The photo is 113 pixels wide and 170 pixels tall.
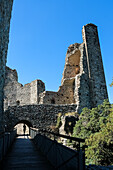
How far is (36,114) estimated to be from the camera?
1338 centimetres

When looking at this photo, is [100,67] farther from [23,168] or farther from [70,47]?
[23,168]

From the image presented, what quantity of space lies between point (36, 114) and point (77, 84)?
5530 millimetres

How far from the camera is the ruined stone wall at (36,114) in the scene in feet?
41.5

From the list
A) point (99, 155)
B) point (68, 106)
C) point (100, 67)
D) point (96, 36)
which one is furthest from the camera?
point (96, 36)

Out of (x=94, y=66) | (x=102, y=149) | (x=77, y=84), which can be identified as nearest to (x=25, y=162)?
(x=102, y=149)

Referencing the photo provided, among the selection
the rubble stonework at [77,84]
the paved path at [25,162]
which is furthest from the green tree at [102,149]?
the rubble stonework at [77,84]

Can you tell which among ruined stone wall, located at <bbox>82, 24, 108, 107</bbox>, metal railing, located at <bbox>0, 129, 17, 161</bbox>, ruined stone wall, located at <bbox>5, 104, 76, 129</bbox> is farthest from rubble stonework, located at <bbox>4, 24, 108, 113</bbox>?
metal railing, located at <bbox>0, 129, 17, 161</bbox>

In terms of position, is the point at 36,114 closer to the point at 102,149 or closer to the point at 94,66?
the point at 102,149

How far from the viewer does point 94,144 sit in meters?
8.63

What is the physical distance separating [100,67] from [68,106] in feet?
A: 22.0

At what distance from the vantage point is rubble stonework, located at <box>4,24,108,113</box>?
1580 centimetres

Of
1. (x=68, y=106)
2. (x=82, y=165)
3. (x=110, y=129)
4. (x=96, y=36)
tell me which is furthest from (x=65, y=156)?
(x=96, y=36)

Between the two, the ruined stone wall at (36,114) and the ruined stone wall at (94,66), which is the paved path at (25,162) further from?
the ruined stone wall at (94,66)

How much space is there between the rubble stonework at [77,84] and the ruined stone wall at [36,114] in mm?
2314
